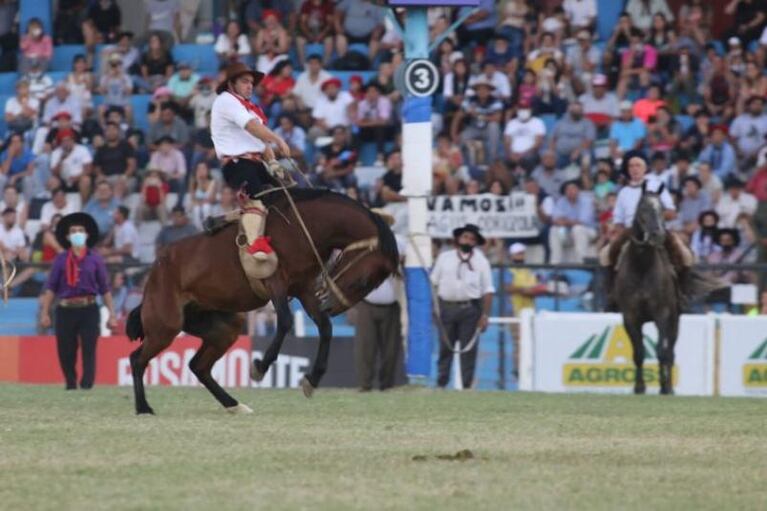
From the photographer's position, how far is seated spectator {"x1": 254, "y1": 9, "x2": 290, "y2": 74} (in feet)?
101

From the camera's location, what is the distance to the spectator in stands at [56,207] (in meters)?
28.5

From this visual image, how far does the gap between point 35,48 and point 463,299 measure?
1030 cm

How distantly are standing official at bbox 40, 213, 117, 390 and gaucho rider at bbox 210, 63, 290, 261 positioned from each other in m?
6.53

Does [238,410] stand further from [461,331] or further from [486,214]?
[461,331]

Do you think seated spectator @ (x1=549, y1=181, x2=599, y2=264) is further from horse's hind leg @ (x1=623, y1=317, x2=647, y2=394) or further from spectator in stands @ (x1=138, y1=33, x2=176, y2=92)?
spectator in stands @ (x1=138, y1=33, x2=176, y2=92)

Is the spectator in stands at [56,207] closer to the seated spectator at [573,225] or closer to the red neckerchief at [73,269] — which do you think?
the red neckerchief at [73,269]

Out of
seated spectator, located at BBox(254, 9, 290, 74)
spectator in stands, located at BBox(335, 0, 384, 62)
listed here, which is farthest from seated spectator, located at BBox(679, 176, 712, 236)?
seated spectator, located at BBox(254, 9, 290, 74)

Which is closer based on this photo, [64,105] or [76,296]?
[76,296]

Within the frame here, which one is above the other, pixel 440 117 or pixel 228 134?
pixel 440 117

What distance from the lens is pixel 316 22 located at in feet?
103

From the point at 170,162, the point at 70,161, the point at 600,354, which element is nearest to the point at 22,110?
the point at 70,161

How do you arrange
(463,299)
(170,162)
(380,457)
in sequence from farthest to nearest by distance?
(170,162) → (463,299) → (380,457)

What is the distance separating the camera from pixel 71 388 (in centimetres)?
2214

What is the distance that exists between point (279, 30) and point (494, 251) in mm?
6195
